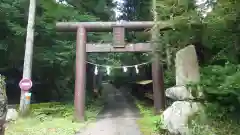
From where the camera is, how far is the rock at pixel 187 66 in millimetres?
9281

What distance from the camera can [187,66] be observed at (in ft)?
30.7

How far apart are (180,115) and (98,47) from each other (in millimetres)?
7140

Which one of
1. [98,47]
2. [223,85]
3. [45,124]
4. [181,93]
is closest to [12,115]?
[45,124]

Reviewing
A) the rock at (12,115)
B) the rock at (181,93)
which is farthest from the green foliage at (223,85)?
the rock at (12,115)

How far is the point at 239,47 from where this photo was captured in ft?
27.7

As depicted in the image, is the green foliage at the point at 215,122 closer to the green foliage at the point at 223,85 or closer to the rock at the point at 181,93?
the green foliage at the point at 223,85

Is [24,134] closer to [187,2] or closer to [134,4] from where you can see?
[187,2]

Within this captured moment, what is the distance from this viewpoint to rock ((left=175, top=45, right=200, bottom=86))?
928cm

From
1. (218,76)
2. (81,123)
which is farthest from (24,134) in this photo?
(218,76)

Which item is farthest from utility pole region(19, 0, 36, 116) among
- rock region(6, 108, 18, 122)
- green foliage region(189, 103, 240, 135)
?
green foliage region(189, 103, 240, 135)

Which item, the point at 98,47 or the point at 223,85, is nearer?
the point at 223,85

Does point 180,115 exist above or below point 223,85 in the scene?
below

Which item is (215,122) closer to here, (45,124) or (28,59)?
(45,124)

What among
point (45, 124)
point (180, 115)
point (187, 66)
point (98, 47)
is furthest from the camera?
point (98, 47)
